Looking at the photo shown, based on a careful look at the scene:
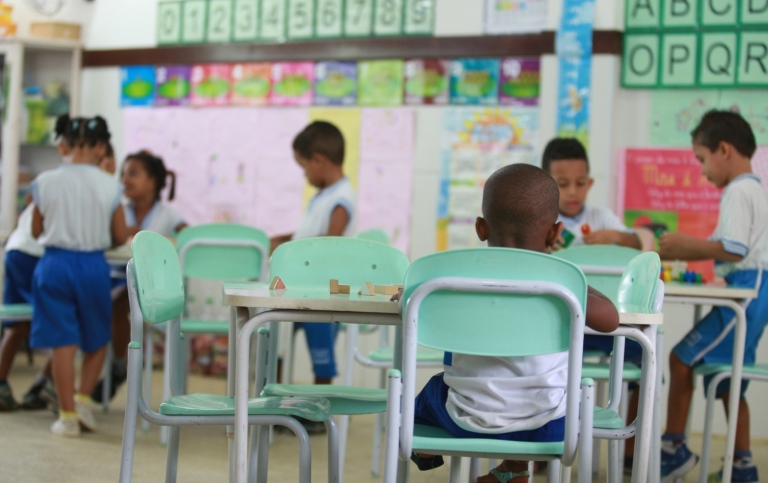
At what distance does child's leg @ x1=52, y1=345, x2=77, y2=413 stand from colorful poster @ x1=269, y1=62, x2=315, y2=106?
2.21 m

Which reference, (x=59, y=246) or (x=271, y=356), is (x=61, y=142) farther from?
(x=271, y=356)

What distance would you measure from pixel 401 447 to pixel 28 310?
314 centimetres

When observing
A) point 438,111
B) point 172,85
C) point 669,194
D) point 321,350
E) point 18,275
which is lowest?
point 321,350

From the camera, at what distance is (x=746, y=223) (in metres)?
3.64

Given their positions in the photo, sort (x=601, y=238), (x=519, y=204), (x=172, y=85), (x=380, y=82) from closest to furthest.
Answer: (x=519, y=204) < (x=601, y=238) < (x=380, y=82) < (x=172, y=85)

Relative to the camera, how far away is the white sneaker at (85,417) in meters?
4.26

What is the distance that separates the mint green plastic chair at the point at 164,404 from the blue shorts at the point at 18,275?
261 cm

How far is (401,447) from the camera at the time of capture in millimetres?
1964

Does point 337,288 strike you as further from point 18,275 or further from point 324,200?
point 18,275

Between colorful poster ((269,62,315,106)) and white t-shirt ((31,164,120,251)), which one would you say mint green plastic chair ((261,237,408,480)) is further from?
colorful poster ((269,62,315,106))

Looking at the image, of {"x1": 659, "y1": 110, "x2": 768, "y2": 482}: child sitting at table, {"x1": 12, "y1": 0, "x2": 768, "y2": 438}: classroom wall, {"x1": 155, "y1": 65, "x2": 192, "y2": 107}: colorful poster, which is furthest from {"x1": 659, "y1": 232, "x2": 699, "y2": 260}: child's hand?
{"x1": 155, "y1": 65, "x2": 192, "y2": 107}: colorful poster

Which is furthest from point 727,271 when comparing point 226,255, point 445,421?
point 445,421

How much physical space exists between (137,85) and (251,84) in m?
0.84

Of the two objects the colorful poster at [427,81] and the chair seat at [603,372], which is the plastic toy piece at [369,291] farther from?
the colorful poster at [427,81]
